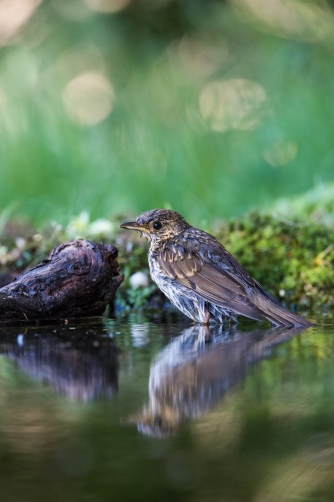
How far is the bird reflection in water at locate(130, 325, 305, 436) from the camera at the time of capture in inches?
84.4

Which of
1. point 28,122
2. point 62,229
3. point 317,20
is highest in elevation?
point 317,20

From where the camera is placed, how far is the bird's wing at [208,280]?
4352 millimetres

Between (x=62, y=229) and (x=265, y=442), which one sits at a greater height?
(x=62, y=229)

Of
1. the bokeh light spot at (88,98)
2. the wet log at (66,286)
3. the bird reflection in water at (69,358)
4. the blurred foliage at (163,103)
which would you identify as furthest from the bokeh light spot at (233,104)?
the bird reflection in water at (69,358)

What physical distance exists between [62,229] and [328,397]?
443cm

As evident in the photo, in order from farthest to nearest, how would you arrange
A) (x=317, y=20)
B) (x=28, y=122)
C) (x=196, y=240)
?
(x=317, y=20) → (x=28, y=122) → (x=196, y=240)

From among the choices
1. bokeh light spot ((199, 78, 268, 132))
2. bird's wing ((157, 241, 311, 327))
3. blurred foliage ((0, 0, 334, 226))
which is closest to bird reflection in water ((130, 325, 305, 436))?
bird's wing ((157, 241, 311, 327))

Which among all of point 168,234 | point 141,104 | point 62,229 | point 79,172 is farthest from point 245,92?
point 168,234

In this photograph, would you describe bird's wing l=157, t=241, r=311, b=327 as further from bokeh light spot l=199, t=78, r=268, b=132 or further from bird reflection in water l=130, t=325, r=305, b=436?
bokeh light spot l=199, t=78, r=268, b=132

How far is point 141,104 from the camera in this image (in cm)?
998

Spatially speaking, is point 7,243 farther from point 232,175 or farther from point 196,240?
point 232,175

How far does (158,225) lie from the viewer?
541 centimetres

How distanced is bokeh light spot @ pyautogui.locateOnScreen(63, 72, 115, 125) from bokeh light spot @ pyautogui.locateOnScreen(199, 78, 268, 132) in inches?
51.2

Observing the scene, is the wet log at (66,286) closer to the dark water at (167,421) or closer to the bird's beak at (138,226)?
the bird's beak at (138,226)
